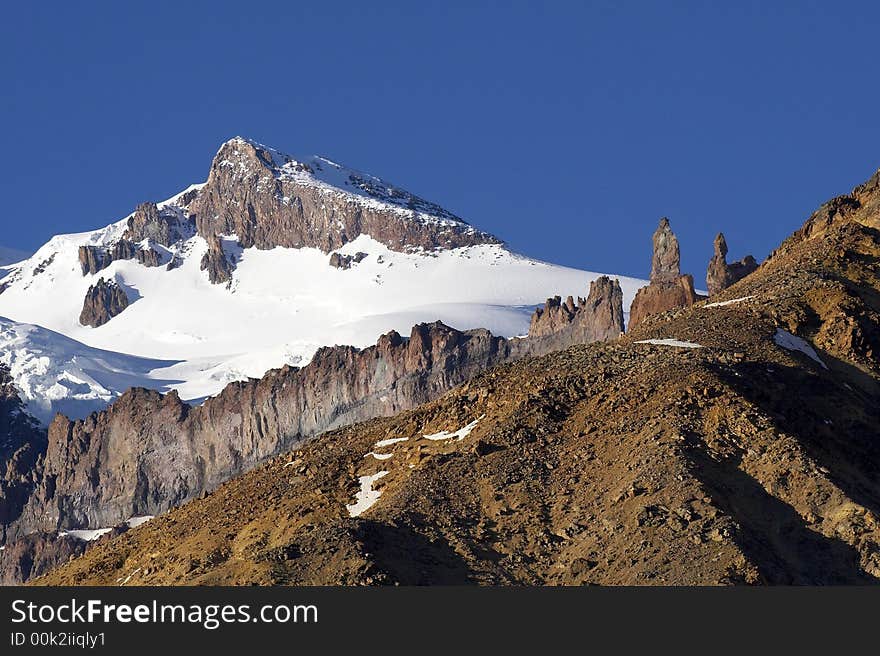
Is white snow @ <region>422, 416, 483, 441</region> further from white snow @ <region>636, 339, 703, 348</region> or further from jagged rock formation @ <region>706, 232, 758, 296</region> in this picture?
jagged rock formation @ <region>706, 232, 758, 296</region>

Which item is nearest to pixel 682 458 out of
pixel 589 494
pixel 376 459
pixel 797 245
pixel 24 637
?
pixel 589 494

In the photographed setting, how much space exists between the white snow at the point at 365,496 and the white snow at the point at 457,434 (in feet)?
11.3

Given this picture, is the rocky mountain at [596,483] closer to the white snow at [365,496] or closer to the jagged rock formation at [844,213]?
the white snow at [365,496]

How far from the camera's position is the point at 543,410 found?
95.1 m

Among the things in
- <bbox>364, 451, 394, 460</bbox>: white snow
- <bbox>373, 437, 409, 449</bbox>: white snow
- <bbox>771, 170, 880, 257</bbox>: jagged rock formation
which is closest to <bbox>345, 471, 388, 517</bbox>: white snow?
<bbox>364, 451, 394, 460</bbox>: white snow

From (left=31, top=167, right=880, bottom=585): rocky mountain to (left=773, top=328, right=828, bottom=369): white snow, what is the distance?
0.16 metres

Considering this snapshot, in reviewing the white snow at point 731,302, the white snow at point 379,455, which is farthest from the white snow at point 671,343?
the white snow at point 379,455

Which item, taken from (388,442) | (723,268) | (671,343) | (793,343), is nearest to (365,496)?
(388,442)

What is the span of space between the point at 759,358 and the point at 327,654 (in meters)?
39.2

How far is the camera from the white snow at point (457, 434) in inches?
3780

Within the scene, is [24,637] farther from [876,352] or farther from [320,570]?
[876,352]

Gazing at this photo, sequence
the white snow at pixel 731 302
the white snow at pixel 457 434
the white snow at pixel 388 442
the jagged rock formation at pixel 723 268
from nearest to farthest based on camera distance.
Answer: the white snow at pixel 457 434, the white snow at pixel 388 442, the white snow at pixel 731 302, the jagged rock formation at pixel 723 268

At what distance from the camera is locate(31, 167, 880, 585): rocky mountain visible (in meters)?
81.4

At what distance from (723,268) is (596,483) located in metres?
94.9
